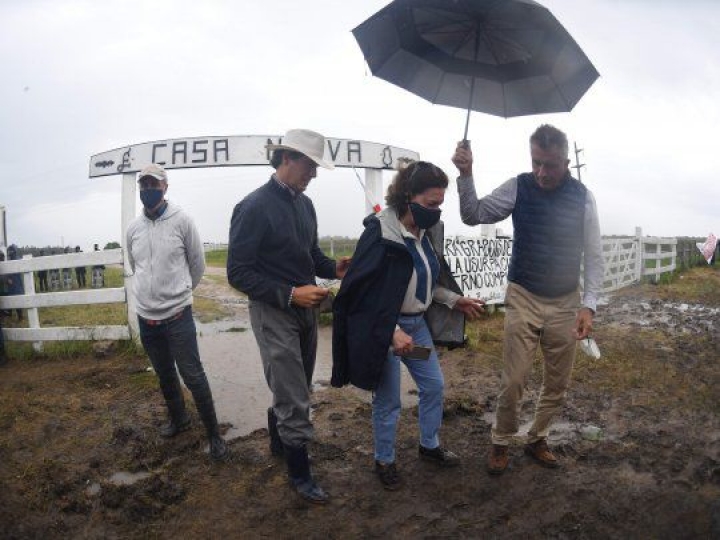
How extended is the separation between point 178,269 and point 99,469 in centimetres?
146

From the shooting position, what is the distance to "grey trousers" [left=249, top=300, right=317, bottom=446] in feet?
9.58

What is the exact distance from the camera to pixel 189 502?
3047mm

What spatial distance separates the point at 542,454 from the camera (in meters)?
3.42

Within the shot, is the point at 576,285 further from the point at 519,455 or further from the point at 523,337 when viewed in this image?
the point at 519,455

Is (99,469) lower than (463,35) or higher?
lower

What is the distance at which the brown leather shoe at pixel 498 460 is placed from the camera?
3.28 meters

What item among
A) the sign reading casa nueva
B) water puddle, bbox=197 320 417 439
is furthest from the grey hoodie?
the sign reading casa nueva

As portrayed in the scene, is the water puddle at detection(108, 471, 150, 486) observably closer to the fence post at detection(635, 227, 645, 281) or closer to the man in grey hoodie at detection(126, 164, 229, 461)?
the man in grey hoodie at detection(126, 164, 229, 461)

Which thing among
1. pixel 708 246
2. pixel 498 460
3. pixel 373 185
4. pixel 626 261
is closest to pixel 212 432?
pixel 498 460

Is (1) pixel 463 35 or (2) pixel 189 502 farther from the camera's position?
(1) pixel 463 35

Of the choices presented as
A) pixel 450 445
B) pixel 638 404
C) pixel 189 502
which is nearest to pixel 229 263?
pixel 189 502

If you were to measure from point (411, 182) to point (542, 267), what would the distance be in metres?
1.02

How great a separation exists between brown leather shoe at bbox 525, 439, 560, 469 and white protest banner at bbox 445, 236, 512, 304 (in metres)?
4.98

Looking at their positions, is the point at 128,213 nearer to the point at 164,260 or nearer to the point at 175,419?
the point at 164,260
